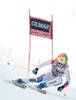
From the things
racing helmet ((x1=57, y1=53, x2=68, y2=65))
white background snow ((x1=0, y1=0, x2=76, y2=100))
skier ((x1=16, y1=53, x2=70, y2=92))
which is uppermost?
white background snow ((x1=0, y1=0, x2=76, y2=100))

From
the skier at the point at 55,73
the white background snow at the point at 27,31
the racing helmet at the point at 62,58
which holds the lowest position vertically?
the skier at the point at 55,73

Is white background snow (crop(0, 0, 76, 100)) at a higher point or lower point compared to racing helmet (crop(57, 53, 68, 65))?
higher

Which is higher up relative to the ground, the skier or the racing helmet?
the racing helmet

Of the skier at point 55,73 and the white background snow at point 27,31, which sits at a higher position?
the white background snow at point 27,31

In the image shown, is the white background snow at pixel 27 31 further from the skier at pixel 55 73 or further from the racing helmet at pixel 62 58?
the racing helmet at pixel 62 58

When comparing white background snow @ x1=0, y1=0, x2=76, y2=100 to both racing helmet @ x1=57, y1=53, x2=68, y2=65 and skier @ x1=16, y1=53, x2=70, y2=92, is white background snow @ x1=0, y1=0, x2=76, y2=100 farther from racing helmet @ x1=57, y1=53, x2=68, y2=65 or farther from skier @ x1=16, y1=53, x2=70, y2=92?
racing helmet @ x1=57, y1=53, x2=68, y2=65

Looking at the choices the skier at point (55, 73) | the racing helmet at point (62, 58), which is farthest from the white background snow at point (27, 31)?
the racing helmet at point (62, 58)

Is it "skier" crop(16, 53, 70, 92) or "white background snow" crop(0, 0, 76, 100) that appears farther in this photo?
"white background snow" crop(0, 0, 76, 100)

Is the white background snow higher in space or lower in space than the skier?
higher

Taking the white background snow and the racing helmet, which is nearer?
the racing helmet

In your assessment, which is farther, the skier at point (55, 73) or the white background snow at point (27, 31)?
the white background snow at point (27, 31)

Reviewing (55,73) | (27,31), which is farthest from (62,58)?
(27,31)

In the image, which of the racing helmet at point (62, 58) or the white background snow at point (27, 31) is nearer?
the racing helmet at point (62, 58)

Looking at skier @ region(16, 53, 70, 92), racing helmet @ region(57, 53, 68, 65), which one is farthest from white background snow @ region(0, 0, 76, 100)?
racing helmet @ region(57, 53, 68, 65)
